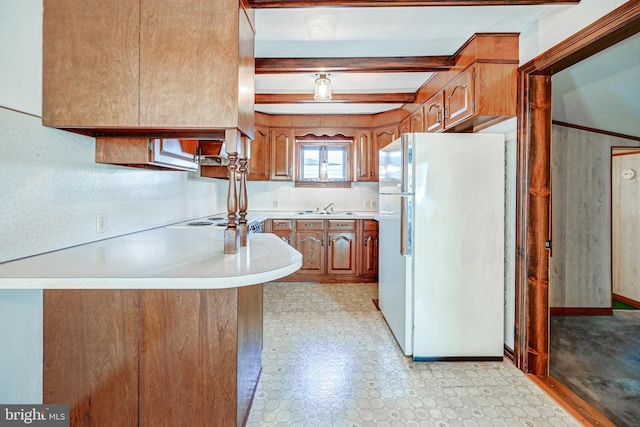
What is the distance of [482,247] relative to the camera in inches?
88.2

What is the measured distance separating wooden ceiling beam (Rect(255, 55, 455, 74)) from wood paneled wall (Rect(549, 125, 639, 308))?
5.49 feet

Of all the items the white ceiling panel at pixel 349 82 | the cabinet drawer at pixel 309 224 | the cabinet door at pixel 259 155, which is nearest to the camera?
the white ceiling panel at pixel 349 82

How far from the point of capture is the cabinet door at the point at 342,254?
414 cm

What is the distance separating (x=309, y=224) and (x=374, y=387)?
8.06ft

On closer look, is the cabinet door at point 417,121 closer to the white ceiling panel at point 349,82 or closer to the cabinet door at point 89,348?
the white ceiling panel at point 349,82

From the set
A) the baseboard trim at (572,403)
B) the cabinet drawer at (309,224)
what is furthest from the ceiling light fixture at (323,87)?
the baseboard trim at (572,403)

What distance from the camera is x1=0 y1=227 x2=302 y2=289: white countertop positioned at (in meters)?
1.02

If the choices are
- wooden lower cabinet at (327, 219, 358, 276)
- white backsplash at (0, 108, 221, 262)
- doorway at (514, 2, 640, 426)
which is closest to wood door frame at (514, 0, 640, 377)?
doorway at (514, 2, 640, 426)

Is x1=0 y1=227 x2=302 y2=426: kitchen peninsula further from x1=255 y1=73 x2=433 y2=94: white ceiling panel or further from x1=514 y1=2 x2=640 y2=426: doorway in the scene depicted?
x1=255 y1=73 x2=433 y2=94: white ceiling panel

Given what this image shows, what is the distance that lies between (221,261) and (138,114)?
0.80 metres

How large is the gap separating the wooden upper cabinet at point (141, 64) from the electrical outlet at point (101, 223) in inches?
22.4

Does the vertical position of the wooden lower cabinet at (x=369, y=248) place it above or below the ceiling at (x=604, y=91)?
below

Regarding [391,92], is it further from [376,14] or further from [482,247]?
[482,247]

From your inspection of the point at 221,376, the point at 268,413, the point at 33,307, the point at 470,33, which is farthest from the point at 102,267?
the point at 470,33
